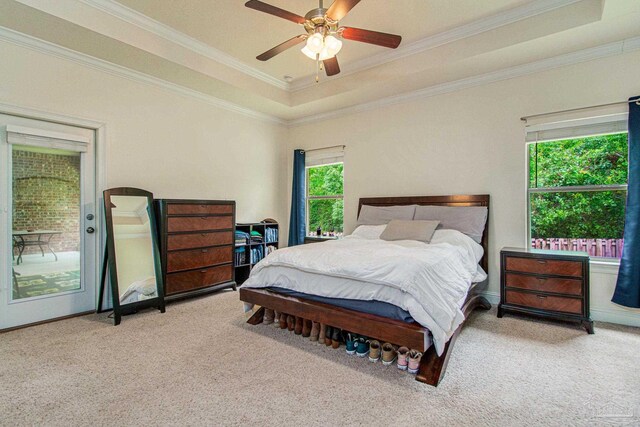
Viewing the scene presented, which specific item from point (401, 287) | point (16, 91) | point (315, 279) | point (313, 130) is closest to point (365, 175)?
point (313, 130)

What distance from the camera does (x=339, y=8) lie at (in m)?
2.16

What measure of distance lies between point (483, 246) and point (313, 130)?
3.27 metres

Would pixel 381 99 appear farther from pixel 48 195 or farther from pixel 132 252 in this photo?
pixel 48 195

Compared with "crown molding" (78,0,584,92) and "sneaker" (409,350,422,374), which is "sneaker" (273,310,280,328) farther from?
"crown molding" (78,0,584,92)

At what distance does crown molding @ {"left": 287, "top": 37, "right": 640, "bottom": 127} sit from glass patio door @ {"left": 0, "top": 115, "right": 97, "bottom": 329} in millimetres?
3563

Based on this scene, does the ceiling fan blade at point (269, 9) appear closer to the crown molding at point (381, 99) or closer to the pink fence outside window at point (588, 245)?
the crown molding at point (381, 99)

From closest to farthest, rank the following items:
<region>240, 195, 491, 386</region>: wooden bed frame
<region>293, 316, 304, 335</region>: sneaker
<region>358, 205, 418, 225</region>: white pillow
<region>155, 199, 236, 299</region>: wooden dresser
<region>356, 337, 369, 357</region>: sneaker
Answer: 1. <region>240, 195, 491, 386</region>: wooden bed frame
2. <region>356, 337, 369, 357</region>: sneaker
3. <region>293, 316, 304, 335</region>: sneaker
4. <region>155, 199, 236, 299</region>: wooden dresser
5. <region>358, 205, 418, 225</region>: white pillow

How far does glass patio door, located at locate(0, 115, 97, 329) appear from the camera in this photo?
2852 millimetres

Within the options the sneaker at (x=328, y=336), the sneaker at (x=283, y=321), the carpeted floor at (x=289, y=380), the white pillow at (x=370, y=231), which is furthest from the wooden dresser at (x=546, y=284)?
the sneaker at (x=283, y=321)

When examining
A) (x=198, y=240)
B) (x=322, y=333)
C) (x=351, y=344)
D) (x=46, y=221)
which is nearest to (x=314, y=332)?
(x=322, y=333)

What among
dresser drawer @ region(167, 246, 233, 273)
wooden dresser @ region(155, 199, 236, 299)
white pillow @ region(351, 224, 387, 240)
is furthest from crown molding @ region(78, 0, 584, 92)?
dresser drawer @ region(167, 246, 233, 273)

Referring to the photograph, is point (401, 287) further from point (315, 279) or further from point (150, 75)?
point (150, 75)

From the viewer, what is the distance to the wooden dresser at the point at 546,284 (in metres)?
2.81

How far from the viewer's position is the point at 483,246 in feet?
12.0
